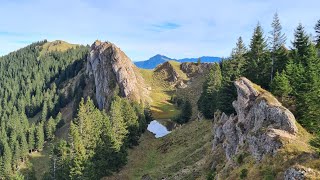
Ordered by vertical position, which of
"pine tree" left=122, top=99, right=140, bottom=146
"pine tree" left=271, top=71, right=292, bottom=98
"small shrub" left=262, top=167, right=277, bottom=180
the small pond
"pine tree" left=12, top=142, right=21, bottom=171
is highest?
"pine tree" left=271, top=71, right=292, bottom=98

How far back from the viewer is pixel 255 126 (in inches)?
1654

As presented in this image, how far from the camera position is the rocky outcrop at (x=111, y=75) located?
459 feet

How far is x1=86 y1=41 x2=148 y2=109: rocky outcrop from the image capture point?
459 feet

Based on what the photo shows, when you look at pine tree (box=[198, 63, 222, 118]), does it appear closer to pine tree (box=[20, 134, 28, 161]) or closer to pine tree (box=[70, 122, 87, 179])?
pine tree (box=[70, 122, 87, 179])

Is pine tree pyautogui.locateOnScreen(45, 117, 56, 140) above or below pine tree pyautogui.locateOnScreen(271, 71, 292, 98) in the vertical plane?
below

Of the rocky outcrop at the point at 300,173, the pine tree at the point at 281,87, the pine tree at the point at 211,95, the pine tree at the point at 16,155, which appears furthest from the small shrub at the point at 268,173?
the pine tree at the point at 16,155

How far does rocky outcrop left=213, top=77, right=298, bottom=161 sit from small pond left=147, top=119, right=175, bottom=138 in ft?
172

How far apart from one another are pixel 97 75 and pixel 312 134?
430ft

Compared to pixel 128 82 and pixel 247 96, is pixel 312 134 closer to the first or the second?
pixel 247 96

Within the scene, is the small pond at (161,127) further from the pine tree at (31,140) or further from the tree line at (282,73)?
the pine tree at (31,140)

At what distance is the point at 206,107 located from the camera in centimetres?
8856

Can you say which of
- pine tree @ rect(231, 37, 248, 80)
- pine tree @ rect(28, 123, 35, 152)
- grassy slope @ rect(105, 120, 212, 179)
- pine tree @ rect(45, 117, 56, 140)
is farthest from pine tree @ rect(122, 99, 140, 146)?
pine tree @ rect(45, 117, 56, 140)

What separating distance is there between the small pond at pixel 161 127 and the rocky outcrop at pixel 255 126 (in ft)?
172

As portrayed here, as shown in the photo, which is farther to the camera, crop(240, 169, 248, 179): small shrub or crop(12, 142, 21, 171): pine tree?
crop(12, 142, 21, 171): pine tree
